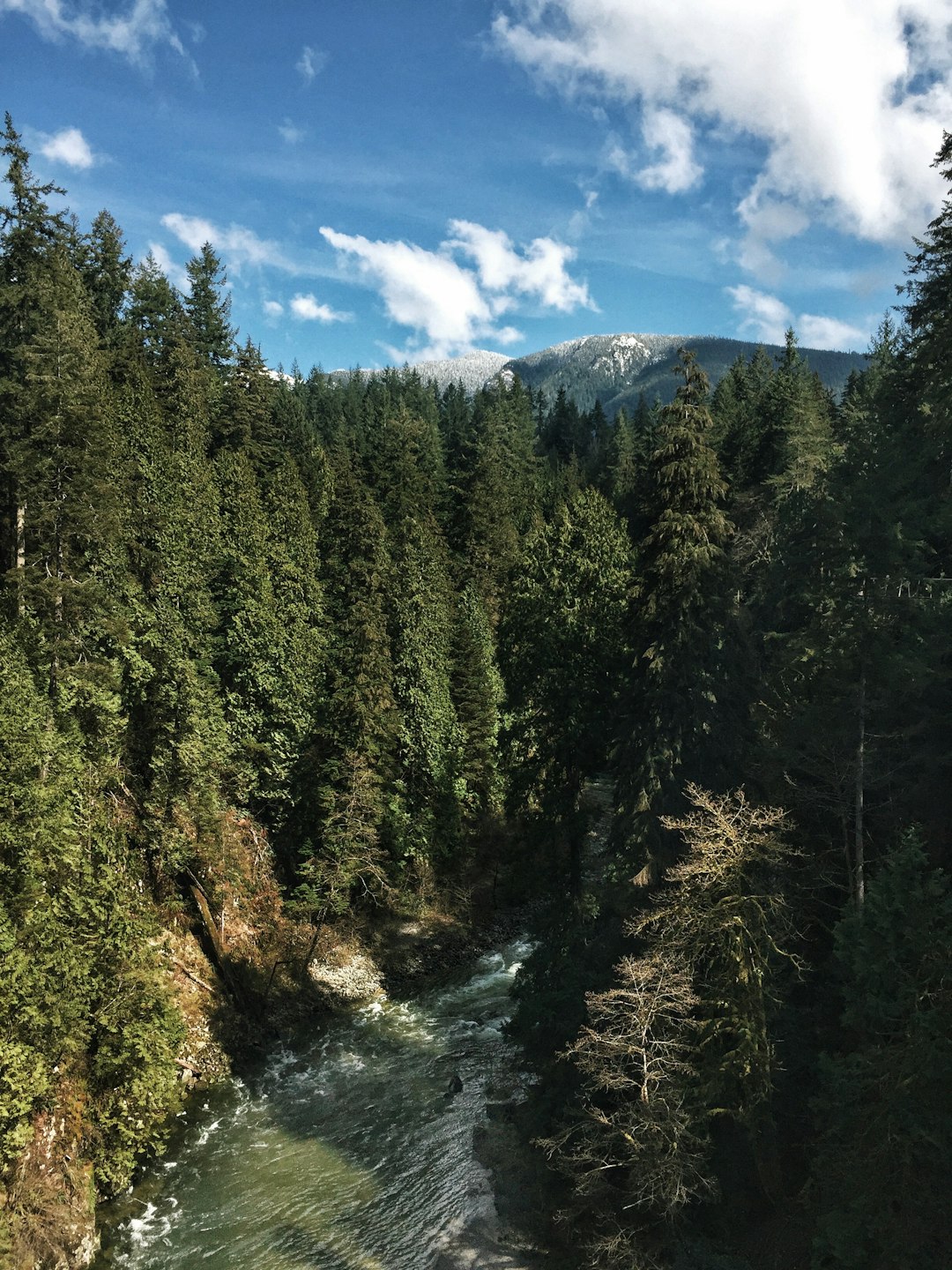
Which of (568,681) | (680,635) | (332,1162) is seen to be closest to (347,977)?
(332,1162)

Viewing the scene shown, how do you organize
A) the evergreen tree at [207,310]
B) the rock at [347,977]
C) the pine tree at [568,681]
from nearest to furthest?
1. the pine tree at [568,681]
2. the rock at [347,977]
3. the evergreen tree at [207,310]

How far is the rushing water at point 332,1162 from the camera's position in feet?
57.3

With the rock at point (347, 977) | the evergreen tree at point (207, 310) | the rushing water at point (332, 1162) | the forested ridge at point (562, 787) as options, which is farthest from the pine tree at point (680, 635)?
the evergreen tree at point (207, 310)

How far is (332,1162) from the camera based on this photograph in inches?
805

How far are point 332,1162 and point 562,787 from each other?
42.4 ft

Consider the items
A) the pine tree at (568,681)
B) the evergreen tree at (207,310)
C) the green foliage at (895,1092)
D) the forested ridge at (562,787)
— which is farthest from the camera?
the evergreen tree at (207,310)

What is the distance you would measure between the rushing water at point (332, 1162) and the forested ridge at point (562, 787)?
1651mm

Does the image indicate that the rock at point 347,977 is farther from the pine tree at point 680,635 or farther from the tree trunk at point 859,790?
the tree trunk at point 859,790

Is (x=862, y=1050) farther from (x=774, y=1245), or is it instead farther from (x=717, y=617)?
(x=717, y=617)

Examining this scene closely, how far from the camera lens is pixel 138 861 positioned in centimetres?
2475

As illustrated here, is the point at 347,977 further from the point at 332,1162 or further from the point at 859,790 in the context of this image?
→ the point at 859,790

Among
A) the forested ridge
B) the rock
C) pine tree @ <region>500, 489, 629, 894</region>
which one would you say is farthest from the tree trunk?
the rock

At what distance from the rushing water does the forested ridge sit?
65.0 inches

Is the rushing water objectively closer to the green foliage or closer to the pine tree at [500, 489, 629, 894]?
the pine tree at [500, 489, 629, 894]
